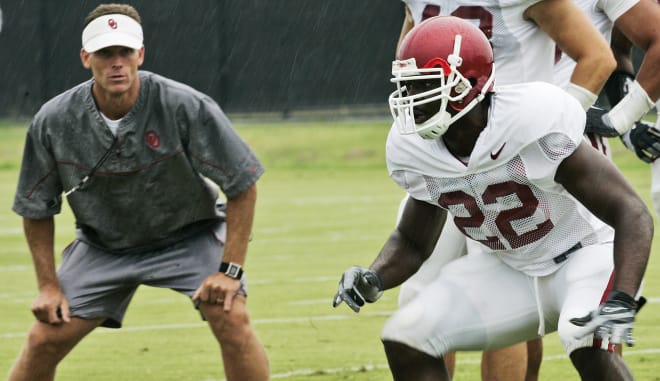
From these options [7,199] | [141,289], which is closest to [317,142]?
[7,199]

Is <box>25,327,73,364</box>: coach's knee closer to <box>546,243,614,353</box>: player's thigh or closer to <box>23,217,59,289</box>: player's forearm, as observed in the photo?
<box>23,217,59,289</box>: player's forearm

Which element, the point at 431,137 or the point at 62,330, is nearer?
the point at 431,137

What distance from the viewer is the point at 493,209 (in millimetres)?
3830

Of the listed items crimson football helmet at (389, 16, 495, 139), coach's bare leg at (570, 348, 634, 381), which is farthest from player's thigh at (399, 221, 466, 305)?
coach's bare leg at (570, 348, 634, 381)

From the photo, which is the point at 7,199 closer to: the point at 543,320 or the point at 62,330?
the point at 62,330

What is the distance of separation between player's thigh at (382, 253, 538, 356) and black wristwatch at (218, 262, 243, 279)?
1.03m

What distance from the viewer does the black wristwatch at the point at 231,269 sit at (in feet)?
15.6

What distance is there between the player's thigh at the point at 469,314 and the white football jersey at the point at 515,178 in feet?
0.31

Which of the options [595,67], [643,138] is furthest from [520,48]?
[643,138]

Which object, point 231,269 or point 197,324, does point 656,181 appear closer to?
point 231,269

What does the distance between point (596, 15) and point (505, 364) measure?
1.39m

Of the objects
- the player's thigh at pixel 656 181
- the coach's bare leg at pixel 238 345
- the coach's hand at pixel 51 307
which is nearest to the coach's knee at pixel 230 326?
the coach's bare leg at pixel 238 345

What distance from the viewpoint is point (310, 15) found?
16.4 metres

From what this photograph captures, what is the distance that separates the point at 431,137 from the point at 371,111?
13.3 meters
